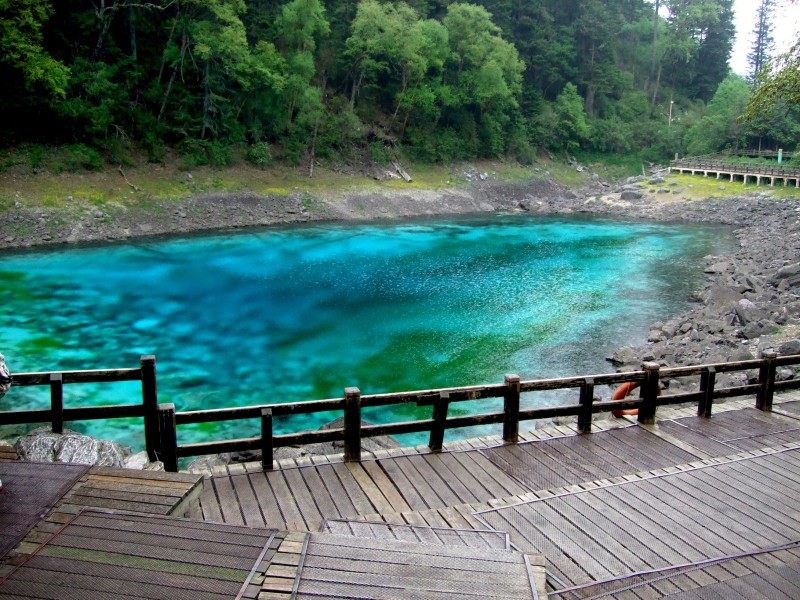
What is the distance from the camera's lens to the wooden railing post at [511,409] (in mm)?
8195

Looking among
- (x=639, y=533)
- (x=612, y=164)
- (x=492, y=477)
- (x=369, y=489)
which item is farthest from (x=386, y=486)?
(x=612, y=164)

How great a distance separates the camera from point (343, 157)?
5216 cm

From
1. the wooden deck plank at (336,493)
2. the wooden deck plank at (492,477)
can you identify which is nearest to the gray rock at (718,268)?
the wooden deck plank at (492,477)

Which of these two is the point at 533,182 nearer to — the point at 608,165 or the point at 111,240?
the point at 608,165

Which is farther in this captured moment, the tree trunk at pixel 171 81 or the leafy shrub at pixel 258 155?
the leafy shrub at pixel 258 155

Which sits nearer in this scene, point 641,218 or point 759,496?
point 759,496

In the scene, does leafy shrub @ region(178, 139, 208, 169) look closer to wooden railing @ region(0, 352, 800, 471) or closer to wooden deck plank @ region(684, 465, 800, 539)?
wooden railing @ region(0, 352, 800, 471)

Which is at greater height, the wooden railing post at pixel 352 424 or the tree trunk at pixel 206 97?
the tree trunk at pixel 206 97

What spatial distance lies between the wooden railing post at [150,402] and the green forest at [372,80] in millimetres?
17043

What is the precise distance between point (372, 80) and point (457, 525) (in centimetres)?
5508

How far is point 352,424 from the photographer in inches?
297

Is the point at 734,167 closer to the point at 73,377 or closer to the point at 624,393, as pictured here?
the point at 624,393

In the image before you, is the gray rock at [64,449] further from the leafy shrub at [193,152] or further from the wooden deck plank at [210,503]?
the leafy shrub at [193,152]

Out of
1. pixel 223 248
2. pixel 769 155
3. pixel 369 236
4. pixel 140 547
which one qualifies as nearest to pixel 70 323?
pixel 223 248
